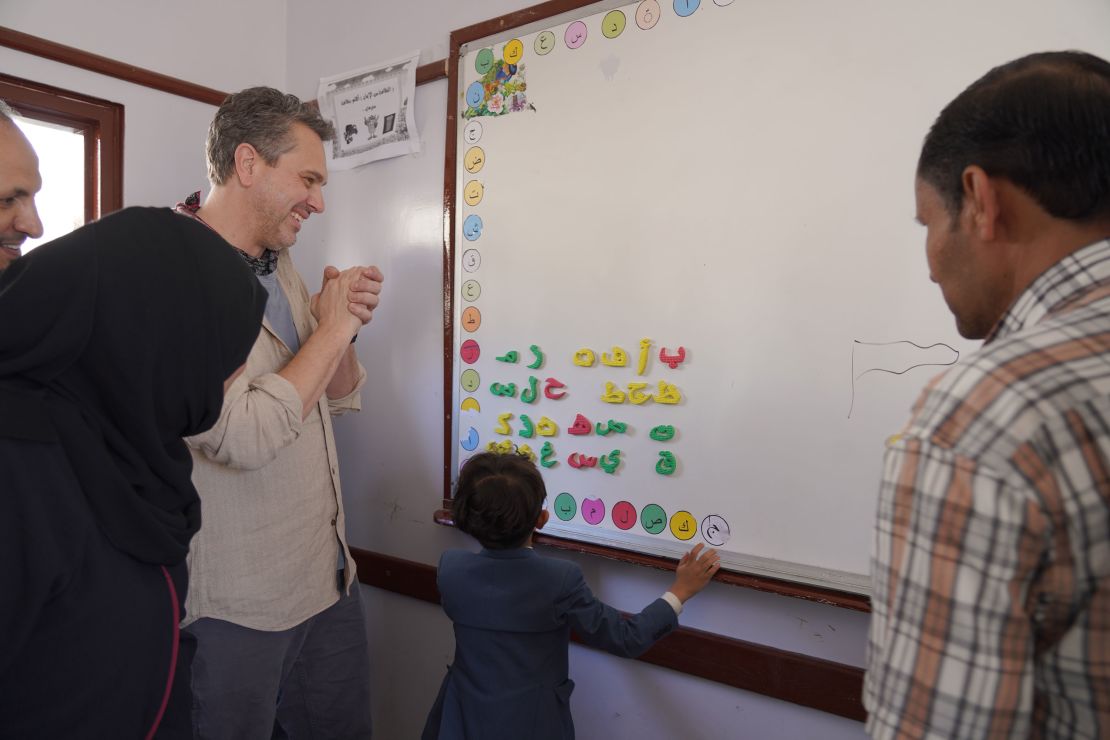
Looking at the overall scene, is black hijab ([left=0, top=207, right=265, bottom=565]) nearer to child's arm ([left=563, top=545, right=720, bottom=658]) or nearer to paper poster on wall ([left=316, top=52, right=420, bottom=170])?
child's arm ([left=563, top=545, right=720, bottom=658])

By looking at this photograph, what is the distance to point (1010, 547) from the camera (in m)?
0.52

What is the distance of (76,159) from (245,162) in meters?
0.83

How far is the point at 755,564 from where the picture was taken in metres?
1.38

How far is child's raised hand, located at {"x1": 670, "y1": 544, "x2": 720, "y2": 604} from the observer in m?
1.39

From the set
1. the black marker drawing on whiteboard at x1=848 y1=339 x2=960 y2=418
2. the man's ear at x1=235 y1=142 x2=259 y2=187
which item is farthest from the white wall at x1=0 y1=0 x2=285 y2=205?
the black marker drawing on whiteboard at x1=848 y1=339 x2=960 y2=418

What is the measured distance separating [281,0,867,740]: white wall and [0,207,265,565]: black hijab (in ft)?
3.50

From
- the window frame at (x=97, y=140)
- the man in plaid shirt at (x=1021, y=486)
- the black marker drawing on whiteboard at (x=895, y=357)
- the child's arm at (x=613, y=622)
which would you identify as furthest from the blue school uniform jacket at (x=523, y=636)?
the window frame at (x=97, y=140)

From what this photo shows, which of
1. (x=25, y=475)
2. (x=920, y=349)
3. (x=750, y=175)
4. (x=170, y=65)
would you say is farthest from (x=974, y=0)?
(x=170, y=65)

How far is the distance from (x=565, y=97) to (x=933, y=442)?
1280 millimetres

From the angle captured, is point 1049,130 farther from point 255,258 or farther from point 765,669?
point 255,258

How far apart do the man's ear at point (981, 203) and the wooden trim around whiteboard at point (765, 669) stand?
96 centimetres

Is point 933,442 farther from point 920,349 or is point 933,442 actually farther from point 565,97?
point 565,97

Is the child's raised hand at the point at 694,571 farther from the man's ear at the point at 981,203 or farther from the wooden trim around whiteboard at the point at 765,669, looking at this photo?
the man's ear at the point at 981,203

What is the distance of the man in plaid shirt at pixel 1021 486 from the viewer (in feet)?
1.72
